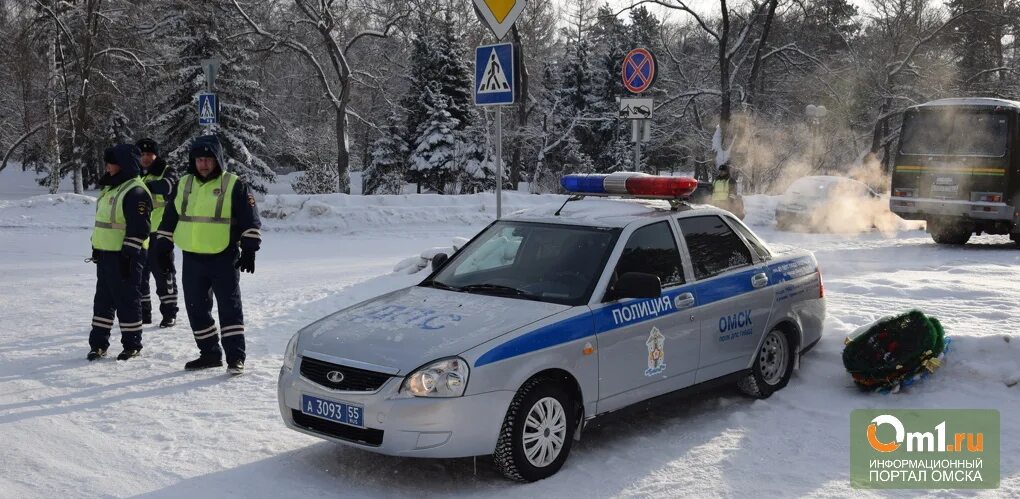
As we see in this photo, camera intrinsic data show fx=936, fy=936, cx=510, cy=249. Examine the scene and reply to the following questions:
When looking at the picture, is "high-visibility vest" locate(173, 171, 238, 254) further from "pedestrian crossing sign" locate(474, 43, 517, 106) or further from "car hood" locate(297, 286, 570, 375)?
"pedestrian crossing sign" locate(474, 43, 517, 106)

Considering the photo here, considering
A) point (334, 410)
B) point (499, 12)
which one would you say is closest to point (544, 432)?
point (334, 410)

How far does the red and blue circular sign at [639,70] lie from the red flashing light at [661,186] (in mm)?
6815

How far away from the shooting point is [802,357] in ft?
24.7

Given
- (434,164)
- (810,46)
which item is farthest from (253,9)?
(810,46)

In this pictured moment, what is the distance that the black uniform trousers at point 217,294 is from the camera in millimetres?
7301

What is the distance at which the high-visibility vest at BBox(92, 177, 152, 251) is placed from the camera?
8.09 meters

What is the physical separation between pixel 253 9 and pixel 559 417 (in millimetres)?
31125

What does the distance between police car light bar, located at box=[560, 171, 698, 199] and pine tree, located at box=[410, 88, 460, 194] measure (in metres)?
35.7

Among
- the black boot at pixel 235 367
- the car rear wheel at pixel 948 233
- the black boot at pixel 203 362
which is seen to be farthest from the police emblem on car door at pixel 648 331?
the car rear wheel at pixel 948 233

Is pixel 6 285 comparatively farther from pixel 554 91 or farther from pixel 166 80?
pixel 554 91

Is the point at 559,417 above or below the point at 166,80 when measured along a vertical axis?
below

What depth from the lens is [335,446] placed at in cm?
568

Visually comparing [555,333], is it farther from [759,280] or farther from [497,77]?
[497,77]
